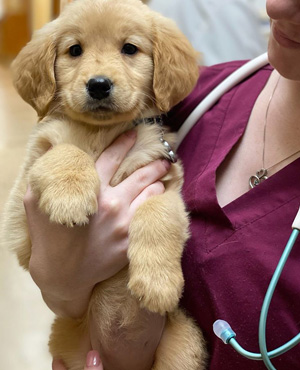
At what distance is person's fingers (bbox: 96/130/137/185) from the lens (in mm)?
1368

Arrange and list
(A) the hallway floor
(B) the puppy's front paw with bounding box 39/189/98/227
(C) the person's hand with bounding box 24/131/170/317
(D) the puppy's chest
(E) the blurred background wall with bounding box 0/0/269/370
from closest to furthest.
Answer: (B) the puppy's front paw with bounding box 39/189/98/227, (C) the person's hand with bounding box 24/131/170/317, (D) the puppy's chest, (E) the blurred background wall with bounding box 0/0/269/370, (A) the hallway floor

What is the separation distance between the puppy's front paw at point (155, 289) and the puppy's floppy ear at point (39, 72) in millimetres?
573

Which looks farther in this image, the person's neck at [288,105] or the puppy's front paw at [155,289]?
the person's neck at [288,105]

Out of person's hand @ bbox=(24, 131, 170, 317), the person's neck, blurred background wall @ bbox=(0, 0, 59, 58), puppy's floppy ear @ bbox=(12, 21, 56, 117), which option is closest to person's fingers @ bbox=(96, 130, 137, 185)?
person's hand @ bbox=(24, 131, 170, 317)

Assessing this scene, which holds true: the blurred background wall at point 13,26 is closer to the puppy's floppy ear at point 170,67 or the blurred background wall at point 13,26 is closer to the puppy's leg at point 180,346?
the puppy's floppy ear at point 170,67

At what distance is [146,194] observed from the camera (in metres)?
1.39

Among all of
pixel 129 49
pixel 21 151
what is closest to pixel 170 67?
pixel 129 49

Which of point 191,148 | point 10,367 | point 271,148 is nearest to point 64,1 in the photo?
point 191,148

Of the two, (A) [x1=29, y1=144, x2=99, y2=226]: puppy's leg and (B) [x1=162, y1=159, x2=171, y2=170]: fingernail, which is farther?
(B) [x1=162, y1=159, x2=171, y2=170]: fingernail

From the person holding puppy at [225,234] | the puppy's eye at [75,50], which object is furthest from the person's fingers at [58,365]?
the puppy's eye at [75,50]

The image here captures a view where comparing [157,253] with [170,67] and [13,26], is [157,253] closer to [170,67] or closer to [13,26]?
[170,67]

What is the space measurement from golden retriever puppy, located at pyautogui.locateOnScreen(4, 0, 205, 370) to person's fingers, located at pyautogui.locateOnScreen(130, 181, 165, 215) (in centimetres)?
4

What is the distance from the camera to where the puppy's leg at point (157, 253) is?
1.22 metres

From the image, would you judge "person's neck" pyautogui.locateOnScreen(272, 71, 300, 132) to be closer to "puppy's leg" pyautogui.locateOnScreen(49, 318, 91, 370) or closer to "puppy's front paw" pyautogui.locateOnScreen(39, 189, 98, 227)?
"puppy's front paw" pyautogui.locateOnScreen(39, 189, 98, 227)
